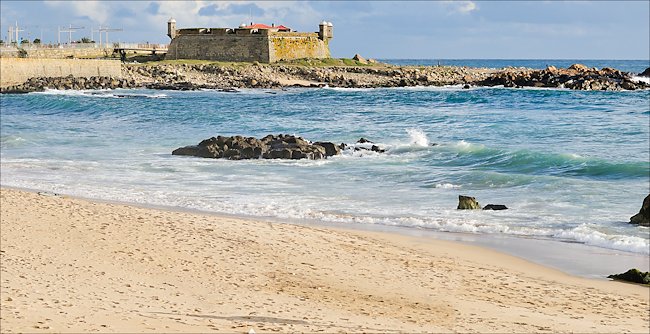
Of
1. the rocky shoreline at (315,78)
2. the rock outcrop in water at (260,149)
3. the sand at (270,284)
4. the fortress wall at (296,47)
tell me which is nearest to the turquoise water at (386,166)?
the rock outcrop in water at (260,149)

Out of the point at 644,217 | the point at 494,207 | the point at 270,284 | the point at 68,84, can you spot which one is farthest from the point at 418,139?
the point at 68,84

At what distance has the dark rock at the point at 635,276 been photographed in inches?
385

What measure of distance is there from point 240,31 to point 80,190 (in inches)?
2383

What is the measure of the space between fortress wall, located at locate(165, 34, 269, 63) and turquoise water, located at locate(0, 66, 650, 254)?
33.4 m

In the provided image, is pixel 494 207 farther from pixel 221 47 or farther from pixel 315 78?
pixel 221 47

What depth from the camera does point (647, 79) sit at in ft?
239

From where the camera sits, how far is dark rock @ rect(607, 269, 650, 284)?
32.1 ft

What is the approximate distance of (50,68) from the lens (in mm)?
63469

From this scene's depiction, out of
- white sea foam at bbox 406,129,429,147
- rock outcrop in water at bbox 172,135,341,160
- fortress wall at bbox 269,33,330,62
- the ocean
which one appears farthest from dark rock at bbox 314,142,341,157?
fortress wall at bbox 269,33,330,62

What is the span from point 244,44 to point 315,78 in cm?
931

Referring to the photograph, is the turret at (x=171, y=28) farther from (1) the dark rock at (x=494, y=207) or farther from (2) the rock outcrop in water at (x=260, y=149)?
(1) the dark rock at (x=494, y=207)

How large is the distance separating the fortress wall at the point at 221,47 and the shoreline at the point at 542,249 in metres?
62.4

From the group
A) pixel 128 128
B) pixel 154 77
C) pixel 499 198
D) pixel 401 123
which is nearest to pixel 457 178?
pixel 499 198

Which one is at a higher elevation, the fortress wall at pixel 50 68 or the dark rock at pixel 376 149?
the fortress wall at pixel 50 68
